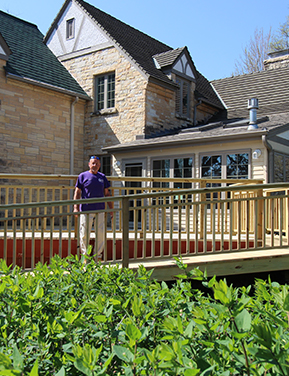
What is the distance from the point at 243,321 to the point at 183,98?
A: 53.5 feet

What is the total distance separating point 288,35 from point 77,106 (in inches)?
770

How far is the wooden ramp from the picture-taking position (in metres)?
5.54

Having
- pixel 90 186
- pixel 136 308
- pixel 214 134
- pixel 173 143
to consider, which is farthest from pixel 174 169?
pixel 136 308

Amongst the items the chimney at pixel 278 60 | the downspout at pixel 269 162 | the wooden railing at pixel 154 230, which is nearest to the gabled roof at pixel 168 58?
the chimney at pixel 278 60

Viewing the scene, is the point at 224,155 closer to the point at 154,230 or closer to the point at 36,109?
the point at 36,109

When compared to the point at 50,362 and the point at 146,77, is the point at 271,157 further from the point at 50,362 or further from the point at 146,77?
the point at 50,362

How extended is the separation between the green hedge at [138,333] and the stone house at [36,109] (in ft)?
38.5

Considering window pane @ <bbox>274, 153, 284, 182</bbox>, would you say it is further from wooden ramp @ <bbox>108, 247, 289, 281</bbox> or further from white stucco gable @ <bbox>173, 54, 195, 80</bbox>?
white stucco gable @ <bbox>173, 54, 195, 80</bbox>

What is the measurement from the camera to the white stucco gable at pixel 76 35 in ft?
53.3

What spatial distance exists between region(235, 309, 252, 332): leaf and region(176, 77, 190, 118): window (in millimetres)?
15555

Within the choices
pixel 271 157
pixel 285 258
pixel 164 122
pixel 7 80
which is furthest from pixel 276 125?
pixel 7 80

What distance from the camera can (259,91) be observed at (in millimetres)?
17484

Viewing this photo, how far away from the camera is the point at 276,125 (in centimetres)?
1170

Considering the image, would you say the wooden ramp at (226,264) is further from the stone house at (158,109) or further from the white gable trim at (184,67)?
the white gable trim at (184,67)
